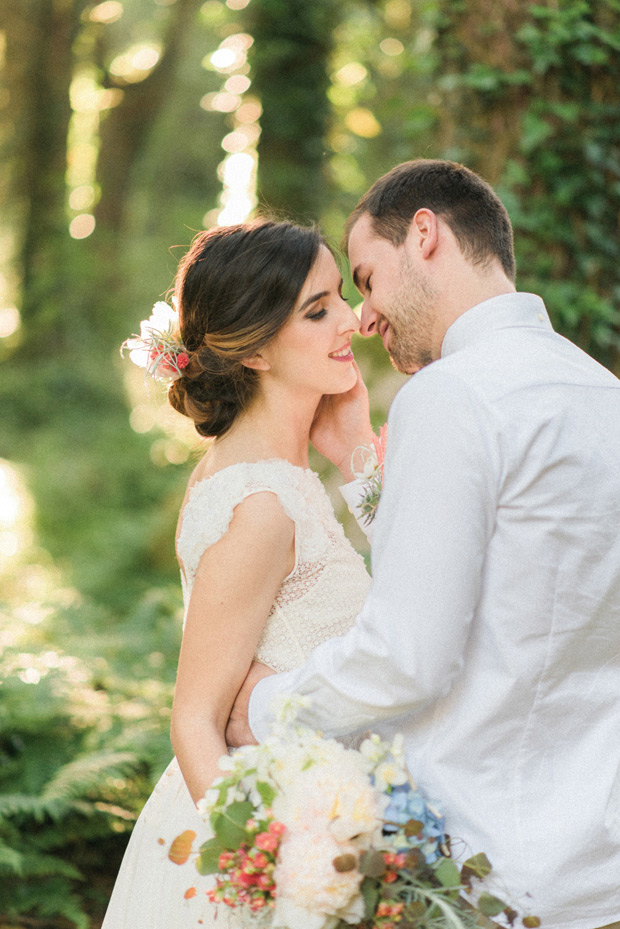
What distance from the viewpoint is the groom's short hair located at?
2047 mm

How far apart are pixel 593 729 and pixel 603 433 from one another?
1.85 ft

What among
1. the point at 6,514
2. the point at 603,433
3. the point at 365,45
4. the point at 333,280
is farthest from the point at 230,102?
the point at 603,433

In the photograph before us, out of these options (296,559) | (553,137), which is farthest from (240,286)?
(553,137)

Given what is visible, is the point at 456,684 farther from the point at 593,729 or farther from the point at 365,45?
the point at 365,45

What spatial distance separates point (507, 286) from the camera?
2020mm

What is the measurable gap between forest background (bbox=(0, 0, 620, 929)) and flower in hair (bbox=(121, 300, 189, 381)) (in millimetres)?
342

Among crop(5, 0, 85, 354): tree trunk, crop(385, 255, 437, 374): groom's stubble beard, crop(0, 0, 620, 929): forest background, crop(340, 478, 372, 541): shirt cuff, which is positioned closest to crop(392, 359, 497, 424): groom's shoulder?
crop(385, 255, 437, 374): groom's stubble beard

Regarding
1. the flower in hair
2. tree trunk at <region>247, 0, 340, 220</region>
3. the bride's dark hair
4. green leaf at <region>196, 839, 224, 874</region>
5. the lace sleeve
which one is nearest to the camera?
green leaf at <region>196, 839, 224, 874</region>

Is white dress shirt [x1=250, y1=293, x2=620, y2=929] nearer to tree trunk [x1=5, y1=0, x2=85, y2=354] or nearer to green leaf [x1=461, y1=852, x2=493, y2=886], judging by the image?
green leaf [x1=461, y1=852, x2=493, y2=886]

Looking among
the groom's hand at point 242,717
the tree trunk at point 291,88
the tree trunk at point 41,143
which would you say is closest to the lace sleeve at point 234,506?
the groom's hand at point 242,717

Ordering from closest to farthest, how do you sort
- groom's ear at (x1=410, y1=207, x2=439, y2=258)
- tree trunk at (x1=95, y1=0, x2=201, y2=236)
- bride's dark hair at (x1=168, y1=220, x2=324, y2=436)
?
groom's ear at (x1=410, y1=207, x2=439, y2=258) < bride's dark hair at (x1=168, y1=220, x2=324, y2=436) < tree trunk at (x1=95, y1=0, x2=201, y2=236)

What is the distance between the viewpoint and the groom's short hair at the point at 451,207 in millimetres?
2047

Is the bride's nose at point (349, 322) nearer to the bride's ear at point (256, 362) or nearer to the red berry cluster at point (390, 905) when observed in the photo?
the bride's ear at point (256, 362)

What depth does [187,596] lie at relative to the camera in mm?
2467
